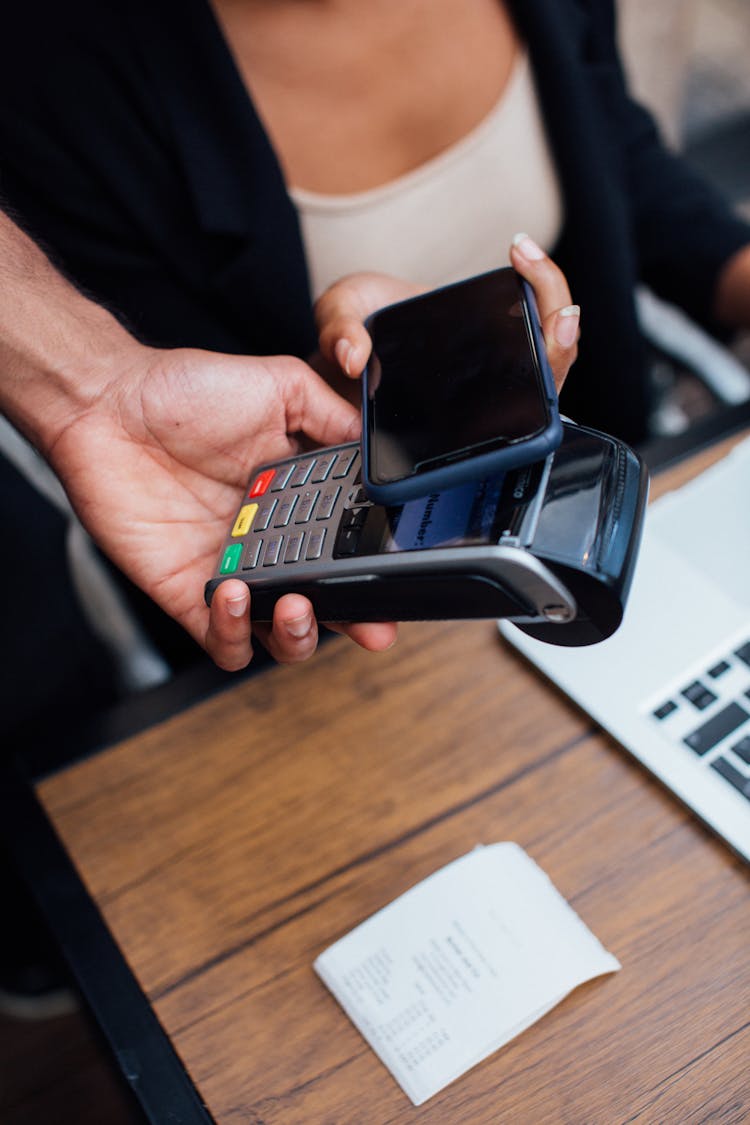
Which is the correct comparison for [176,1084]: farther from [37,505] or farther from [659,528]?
[37,505]

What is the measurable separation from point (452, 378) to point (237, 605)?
154mm

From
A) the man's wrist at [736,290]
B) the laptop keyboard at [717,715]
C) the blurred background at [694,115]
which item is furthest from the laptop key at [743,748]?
the man's wrist at [736,290]

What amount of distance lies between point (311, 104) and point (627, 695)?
0.54 meters

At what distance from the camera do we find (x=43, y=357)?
540 millimetres

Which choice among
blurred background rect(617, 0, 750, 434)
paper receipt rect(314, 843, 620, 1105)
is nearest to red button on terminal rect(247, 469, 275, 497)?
paper receipt rect(314, 843, 620, 1105)

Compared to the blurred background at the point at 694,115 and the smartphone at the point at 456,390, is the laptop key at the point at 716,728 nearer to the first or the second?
the smartphone at the point at 456,390

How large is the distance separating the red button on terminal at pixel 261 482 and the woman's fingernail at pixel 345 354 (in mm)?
75

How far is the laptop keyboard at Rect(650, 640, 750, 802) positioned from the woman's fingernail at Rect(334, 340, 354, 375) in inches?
9.8

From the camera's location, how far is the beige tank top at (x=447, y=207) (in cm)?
75

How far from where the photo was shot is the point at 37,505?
791 millimetres

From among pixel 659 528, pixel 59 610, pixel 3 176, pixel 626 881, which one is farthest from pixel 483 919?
pixel 3 176

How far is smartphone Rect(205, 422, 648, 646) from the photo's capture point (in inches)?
14.8

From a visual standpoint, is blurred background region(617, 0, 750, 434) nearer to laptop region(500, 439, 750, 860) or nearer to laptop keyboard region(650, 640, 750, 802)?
laptop region(500, 439, 750, 860)

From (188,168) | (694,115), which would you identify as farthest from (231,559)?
(694,115)
